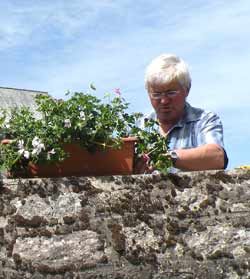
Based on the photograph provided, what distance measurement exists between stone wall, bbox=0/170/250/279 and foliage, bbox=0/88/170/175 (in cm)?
14

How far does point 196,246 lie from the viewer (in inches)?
144

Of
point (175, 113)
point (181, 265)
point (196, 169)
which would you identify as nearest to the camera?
point (181, 265)

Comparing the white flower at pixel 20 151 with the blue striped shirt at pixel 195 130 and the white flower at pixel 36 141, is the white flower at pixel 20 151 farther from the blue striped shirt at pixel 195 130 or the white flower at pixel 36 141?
the blue striped shirt at pixel 195 130

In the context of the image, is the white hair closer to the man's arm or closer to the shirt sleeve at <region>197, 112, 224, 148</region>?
the shirt sleeve at <region>197, 112, 224, 148</region>

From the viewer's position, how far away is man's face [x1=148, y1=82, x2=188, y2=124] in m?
4.25

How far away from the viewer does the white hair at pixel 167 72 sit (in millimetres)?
4238

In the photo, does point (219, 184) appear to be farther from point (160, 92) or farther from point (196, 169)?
point (160, 92)

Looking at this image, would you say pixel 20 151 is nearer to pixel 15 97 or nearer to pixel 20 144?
pixel 20 144

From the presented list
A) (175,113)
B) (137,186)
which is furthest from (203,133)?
(137,186)

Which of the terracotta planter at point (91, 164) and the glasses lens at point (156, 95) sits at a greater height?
the glasses lens at point (156, 95)

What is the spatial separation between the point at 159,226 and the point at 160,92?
3.10 feet

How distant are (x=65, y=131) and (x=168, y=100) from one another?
844 mm

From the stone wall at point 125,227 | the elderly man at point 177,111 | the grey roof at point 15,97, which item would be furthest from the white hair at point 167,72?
the grey roof at point 15,97

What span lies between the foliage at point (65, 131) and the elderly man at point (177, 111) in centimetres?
32
